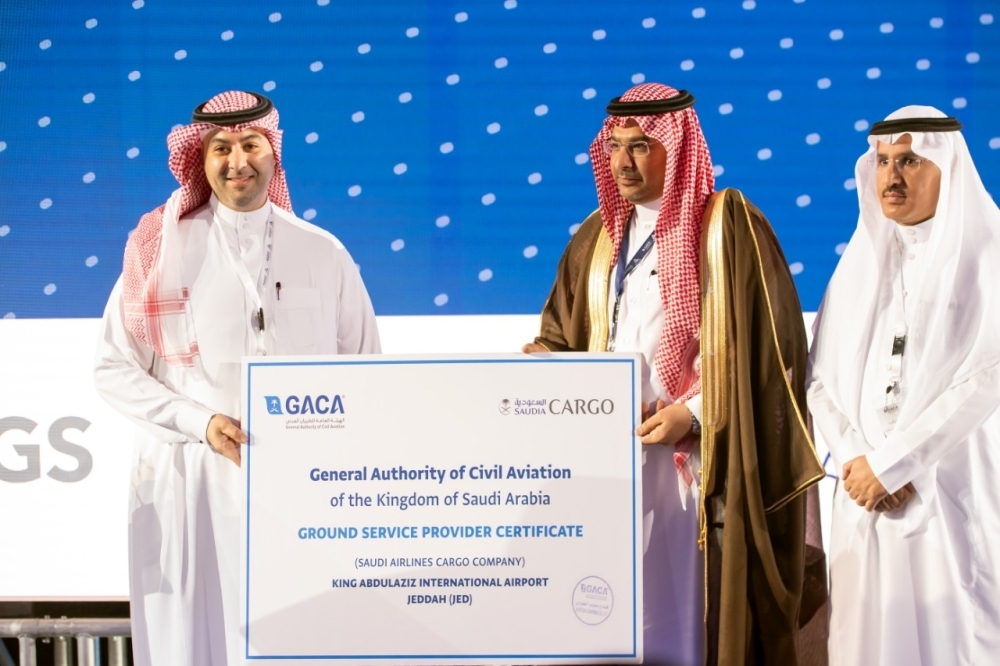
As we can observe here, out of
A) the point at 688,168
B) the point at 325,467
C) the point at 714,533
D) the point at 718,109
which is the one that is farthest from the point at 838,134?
the point at 325,467

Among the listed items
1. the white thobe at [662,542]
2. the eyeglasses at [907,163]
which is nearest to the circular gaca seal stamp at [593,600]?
the white thobe at [662,542]

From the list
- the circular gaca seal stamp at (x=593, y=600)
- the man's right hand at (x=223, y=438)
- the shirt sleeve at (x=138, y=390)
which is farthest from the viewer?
the shirt sleeve at (x=138, y=390)

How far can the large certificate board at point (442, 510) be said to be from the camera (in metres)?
2.05

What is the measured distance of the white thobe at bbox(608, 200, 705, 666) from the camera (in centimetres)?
273

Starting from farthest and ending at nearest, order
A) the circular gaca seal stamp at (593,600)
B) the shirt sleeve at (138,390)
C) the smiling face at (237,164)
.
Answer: the smiling face at (237,164) → the shirt sleeve at (138,390) → the circular gaca seal stamp at (593,600)

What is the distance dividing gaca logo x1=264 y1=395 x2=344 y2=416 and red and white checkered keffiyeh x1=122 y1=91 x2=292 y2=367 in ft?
2.91

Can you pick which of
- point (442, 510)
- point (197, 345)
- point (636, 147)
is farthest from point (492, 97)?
point (442, 510)

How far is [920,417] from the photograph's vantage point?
8.47 ft

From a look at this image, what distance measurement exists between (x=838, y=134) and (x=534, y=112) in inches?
39.1

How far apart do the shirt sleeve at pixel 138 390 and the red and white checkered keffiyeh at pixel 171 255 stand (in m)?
0.05

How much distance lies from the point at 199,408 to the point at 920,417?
180cm

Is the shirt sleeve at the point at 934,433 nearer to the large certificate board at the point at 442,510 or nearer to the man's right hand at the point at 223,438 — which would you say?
the large certificate board at the point at 442,510

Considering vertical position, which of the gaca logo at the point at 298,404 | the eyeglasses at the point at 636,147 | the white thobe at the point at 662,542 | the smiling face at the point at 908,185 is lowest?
the white thobe at the point at 662,542

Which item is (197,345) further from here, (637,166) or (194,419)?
(637,166)
